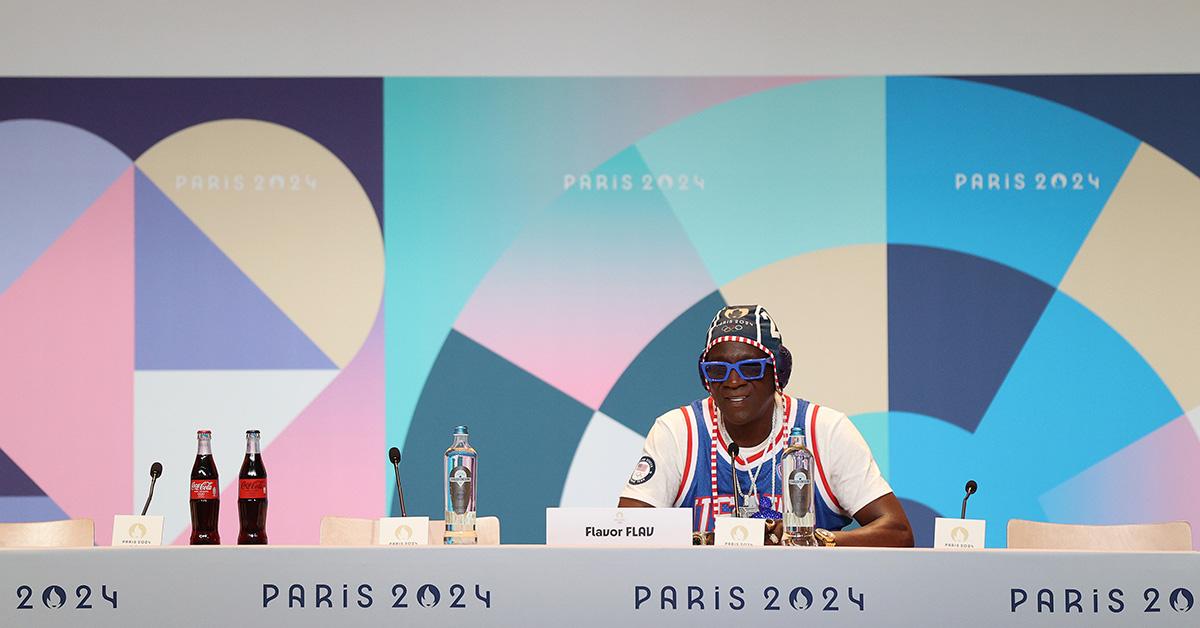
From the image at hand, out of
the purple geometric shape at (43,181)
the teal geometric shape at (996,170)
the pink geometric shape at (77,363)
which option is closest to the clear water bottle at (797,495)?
the teal geometric shape at (996,170)

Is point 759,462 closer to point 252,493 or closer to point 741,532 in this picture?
point 741,532

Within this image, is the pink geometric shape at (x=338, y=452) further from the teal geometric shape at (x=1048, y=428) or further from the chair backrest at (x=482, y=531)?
the teal geometric shape at (x=1048, y=428)

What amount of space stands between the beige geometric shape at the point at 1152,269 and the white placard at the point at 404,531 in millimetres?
3175

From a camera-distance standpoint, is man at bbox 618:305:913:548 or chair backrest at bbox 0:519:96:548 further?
chair backrest at bbox 0:519:96:548

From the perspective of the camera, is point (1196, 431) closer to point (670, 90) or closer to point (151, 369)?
point (670, 90)

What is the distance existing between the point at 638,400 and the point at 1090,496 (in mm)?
1844

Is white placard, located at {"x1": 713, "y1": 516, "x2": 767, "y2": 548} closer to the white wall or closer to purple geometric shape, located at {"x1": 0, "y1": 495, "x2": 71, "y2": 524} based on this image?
the white wall

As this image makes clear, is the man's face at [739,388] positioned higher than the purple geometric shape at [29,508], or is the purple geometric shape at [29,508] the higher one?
the man's face at [739,388]

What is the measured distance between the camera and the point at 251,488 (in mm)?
2828

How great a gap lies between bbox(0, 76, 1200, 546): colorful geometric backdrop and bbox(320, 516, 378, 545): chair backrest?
3.86 feet

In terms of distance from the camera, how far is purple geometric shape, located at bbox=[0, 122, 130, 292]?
15.7 feet

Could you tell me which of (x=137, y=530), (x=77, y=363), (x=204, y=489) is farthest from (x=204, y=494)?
(x=77, y=363)

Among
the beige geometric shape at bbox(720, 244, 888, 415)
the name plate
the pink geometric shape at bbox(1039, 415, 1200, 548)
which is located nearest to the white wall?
the beige geometric shape at bbox(720, 244, 888, 415)

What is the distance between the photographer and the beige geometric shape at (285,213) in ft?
15.6
